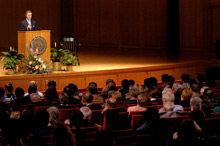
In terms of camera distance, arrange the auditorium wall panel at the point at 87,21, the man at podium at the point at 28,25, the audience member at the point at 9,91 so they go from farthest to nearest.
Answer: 1. the auditorium wall panel at the point at 87,21
2. the man at podium at the point at 28,25
3. the audience member at the point at 9,91

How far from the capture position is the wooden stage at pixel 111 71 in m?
10.8

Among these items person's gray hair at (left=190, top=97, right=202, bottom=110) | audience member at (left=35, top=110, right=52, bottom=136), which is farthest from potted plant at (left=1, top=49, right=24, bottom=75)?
person's gray hair at (left=190, top=97, right=202, bottom=110)

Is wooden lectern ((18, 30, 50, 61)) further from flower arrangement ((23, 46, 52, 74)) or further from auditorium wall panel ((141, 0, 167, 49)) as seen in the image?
auditorium wall panel ((141, 0, 167, 49))

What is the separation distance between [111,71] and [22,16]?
28.0 ft

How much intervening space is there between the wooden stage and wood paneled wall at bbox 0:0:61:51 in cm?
513

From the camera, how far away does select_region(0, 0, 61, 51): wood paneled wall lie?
733 inches

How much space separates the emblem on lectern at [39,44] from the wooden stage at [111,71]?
643 millimetres

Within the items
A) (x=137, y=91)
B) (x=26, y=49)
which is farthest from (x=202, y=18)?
(x=137, y=91)

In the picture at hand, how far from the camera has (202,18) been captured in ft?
54.6

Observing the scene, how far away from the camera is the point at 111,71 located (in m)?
11.7

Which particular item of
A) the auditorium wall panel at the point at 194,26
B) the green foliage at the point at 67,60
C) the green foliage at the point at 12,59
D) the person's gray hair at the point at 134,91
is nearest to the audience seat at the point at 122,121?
the person's gray hair at the point at 134,91

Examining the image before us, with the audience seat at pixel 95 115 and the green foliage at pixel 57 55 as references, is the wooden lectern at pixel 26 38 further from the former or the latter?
→ the audience seat at pixel 95 115

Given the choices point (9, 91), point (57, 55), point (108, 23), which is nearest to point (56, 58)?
point (57, 55)

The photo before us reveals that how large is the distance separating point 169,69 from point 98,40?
7002 millimetres
